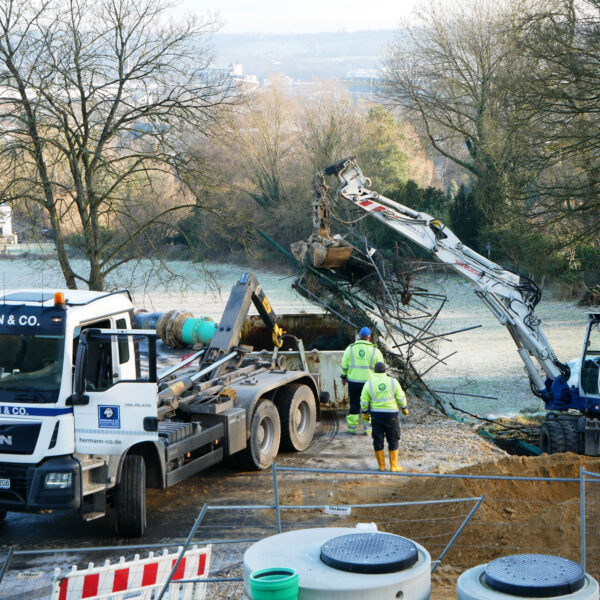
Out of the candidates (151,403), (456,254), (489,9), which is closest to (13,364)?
(151,403)

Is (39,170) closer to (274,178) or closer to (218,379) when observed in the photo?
(218,379)

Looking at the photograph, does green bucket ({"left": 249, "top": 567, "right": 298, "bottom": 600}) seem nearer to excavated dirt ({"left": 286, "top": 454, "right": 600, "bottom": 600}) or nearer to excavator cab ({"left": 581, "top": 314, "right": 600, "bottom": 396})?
excavated dirt ({"left": 286, "top": 454, "right": 600, "bottom": 600})

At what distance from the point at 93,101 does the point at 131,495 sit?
416 inches

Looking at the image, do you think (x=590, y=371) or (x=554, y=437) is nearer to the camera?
(x=554, y=437)

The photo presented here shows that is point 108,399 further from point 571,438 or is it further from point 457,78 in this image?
point 457,78

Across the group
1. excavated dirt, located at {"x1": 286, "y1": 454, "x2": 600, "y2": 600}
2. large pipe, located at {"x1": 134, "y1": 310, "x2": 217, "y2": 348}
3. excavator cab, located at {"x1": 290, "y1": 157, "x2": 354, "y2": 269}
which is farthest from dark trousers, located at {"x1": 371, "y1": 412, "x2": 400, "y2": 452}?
large pipe, located at {"x1": 134, "y1": 310, "x2": 217, "y2": 348}

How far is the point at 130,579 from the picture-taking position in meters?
6.53

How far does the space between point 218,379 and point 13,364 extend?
342 cm

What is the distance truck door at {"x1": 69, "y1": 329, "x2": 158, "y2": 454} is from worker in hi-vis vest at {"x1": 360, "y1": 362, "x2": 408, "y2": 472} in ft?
11.0

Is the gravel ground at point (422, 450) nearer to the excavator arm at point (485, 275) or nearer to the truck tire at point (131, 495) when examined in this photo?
the excavator arm at point (485, 275)

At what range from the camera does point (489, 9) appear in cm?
3819

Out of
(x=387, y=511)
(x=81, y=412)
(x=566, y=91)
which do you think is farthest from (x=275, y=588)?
(x=566, y=91)

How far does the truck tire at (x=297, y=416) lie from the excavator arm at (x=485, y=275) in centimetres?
350

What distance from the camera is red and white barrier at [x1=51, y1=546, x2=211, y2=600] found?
250 inches
